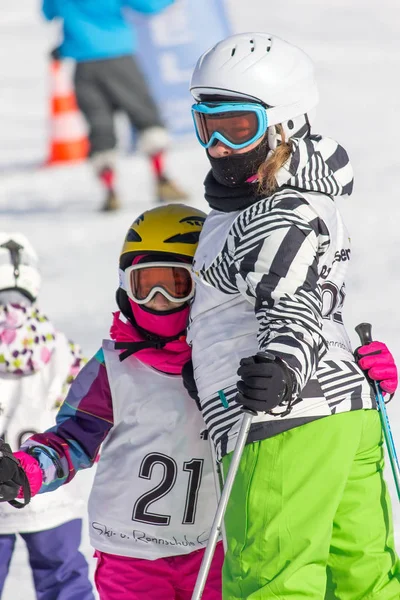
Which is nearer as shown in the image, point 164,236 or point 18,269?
point 164,236

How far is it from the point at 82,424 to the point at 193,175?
7819 mm

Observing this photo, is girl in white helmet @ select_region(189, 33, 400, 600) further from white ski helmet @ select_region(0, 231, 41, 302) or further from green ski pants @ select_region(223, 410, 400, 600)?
white ski helmet @ select_region(0, 231, 41, 302)

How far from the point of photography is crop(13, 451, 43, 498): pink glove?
3.49 meters

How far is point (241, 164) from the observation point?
10.6 feet

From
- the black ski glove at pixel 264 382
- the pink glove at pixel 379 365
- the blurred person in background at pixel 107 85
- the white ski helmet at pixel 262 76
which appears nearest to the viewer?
the black ski glove at pixel 264 382

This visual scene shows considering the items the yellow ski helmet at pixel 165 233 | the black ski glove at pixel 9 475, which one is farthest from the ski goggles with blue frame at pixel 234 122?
the black ski glove at pixel 9 475

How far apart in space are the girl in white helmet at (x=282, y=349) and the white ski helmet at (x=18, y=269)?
4.63ft

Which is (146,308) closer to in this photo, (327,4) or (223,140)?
(223,140)

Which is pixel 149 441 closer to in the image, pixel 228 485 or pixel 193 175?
pixel 228 485

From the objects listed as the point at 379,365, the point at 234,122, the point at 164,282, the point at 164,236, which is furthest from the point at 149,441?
the point at 234,122

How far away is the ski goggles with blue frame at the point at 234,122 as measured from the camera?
321 cm

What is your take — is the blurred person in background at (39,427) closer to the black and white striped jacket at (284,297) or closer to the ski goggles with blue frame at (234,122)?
the black and white striped jacket at (284,297)

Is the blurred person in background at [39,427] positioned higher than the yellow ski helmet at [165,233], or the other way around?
the yellow ski helmet at [165,233]

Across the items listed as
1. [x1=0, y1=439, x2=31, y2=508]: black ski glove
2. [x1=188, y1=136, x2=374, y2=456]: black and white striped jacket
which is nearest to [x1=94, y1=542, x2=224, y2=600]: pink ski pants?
[x1=0, y1=439, x2=31, y2=508]: black ski glove
